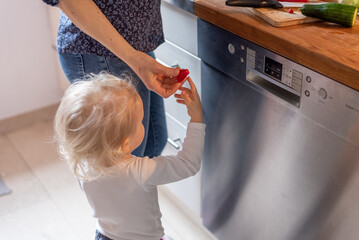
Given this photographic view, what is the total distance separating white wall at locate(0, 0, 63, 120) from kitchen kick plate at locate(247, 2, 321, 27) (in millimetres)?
1346

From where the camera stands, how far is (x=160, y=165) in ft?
3.38

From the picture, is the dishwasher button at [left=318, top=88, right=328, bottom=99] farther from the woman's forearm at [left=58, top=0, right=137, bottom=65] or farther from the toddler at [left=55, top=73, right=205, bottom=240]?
the woman's forearm at [left=58, top=0, right=137, bottom=65]

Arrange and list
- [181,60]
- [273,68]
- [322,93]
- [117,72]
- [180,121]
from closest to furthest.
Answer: [322,93]
[273,68]
[117,72]
[181,60]
[180,121]

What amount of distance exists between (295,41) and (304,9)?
120 mm

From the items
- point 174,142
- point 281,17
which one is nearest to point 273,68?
point 281,17

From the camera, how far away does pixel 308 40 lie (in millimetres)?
954

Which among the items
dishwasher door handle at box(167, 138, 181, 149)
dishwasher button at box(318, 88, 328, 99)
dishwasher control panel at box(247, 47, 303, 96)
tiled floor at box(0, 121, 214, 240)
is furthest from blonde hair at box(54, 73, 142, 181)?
tiled floor at box(0, 121, 214, 240)

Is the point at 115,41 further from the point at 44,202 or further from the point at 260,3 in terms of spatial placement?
the point at 44,202

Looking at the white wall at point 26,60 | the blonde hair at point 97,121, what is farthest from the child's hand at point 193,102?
the white wall at point 26,60

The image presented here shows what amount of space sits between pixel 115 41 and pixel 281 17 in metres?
0.37

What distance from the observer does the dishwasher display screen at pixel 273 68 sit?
3.34ft

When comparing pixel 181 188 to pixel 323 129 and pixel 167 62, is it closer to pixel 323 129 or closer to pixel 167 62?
pixel 167 62

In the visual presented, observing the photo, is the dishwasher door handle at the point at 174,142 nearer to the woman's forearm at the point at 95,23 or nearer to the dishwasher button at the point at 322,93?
the woman's forearm at the point at 95,23

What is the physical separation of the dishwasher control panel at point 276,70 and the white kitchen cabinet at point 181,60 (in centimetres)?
25
